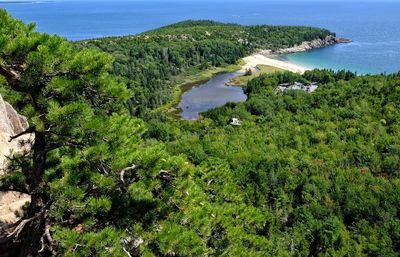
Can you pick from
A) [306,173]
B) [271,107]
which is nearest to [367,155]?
[306,173]

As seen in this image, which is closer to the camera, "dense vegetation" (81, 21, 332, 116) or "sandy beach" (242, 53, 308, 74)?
"dense vegetation" (81, 21, 332, 116)

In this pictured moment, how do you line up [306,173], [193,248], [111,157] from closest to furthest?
1. [111,157]
2. [193,248]
3. [306,173]

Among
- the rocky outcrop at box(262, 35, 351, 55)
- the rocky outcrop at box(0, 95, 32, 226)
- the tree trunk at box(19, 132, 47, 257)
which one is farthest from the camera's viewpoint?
the rocky outcrop at box(262, 35, 351, 55)

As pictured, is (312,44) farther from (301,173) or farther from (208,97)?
(301,173)

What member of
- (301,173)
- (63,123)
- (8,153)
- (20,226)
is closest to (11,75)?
(63,123)

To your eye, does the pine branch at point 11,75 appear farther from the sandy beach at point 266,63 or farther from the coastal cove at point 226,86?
the sandy beach at point 266,63

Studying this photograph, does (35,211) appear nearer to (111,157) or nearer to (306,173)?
(111,157)

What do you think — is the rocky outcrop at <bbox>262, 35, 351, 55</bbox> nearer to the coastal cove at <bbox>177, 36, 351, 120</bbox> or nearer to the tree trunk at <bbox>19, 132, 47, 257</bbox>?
the coastal cove at <bbox>177, 36, 351, 120</bbox>

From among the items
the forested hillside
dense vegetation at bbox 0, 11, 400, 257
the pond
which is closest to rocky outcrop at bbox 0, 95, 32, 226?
dense vegetation at bbox 0, 11, 400, 257

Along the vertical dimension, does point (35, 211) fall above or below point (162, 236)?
above
